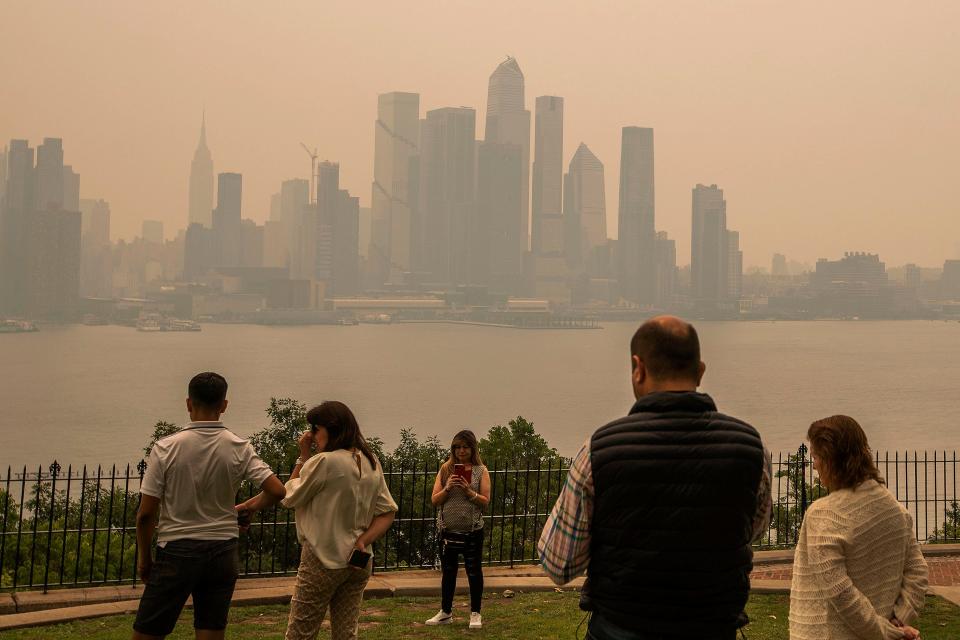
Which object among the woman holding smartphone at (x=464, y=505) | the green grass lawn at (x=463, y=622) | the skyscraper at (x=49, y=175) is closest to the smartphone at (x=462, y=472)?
the woman holding smartphone at (x=464, y=505)

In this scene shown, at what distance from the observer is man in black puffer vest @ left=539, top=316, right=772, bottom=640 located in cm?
264

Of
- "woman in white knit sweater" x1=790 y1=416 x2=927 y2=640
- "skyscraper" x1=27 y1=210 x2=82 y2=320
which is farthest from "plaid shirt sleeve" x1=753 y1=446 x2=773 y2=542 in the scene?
"skyscraper" x1=27 y1=210 x2=82 y2=320

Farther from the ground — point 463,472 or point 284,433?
point 463,472

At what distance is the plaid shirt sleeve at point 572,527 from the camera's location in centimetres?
267

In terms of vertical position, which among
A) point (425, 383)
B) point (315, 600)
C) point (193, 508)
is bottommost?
point (425, 383)

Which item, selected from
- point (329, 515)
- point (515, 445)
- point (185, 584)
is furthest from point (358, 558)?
point (515, 445)

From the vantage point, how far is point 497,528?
14.8 m

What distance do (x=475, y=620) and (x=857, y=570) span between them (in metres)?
3.86

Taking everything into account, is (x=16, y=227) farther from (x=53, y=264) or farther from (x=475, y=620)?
(x=475, y=620)

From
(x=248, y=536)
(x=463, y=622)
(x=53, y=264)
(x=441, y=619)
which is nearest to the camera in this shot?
(x=441, y=619)

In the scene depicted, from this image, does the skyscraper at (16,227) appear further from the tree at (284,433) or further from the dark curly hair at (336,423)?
the dark curly hair at (336,423)

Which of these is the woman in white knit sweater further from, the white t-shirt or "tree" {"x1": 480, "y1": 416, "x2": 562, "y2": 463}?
"tree" {"x1": 480, "y1": 416, "x2": 562, "y2": 463}

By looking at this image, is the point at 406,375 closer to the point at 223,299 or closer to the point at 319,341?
the point at 319,341

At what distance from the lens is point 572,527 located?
2.69 metres
